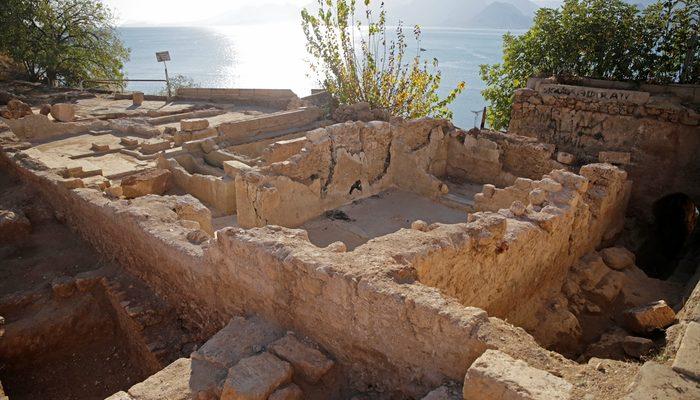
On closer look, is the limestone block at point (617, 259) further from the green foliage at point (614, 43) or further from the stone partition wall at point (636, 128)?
the green foliage at point (614, 43)

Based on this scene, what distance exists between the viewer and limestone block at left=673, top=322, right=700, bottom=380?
304 centimetres

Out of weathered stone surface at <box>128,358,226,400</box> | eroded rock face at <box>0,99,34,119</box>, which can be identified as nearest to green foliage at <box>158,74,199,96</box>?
eroded rock face at <box>0,99,34,119</box>

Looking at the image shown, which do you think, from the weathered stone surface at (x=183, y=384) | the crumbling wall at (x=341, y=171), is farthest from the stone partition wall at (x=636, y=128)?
the weathered stone surface at (x=183, y=384)

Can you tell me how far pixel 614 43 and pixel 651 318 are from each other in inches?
465

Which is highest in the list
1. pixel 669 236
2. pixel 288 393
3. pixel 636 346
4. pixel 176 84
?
pixel 176 84

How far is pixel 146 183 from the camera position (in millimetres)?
10297

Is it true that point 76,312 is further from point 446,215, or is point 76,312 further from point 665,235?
point 665,235

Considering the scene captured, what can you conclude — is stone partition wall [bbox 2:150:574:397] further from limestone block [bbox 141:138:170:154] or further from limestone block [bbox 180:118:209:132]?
limestone block [bbox 180:118:209:132]

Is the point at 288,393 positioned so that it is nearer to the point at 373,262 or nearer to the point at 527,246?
the point at 373,262

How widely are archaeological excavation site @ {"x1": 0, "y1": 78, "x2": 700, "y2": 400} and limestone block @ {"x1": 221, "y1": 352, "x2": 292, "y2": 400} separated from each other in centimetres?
1

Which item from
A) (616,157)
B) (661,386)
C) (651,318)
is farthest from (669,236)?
(661,386)

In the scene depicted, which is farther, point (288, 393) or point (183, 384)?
point (183, 384)

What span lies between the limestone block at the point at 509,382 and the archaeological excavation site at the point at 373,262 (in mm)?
12

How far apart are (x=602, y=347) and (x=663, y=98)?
7368 millimetres
